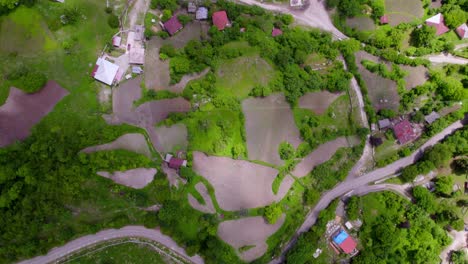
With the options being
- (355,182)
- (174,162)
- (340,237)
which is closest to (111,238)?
(174,162)

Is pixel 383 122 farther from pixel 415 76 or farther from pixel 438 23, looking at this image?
pixel 438 23

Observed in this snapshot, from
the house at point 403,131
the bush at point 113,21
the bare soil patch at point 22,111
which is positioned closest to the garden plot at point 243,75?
the bush at point 113,21

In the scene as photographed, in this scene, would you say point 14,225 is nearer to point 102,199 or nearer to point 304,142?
point 102,199

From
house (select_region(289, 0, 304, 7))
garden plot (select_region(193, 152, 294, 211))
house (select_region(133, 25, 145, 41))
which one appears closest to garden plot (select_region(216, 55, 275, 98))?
house (select_region(289, 0, 304, 7))

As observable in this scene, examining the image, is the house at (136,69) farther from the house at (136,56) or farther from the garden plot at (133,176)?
the garden plot at (133,176)

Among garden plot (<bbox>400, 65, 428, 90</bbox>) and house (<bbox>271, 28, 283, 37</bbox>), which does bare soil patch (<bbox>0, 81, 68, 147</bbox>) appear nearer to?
house (<bbox>271, 28, 283, 37</bbox>)

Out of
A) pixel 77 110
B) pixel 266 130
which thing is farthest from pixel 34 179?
pixel 266 130
